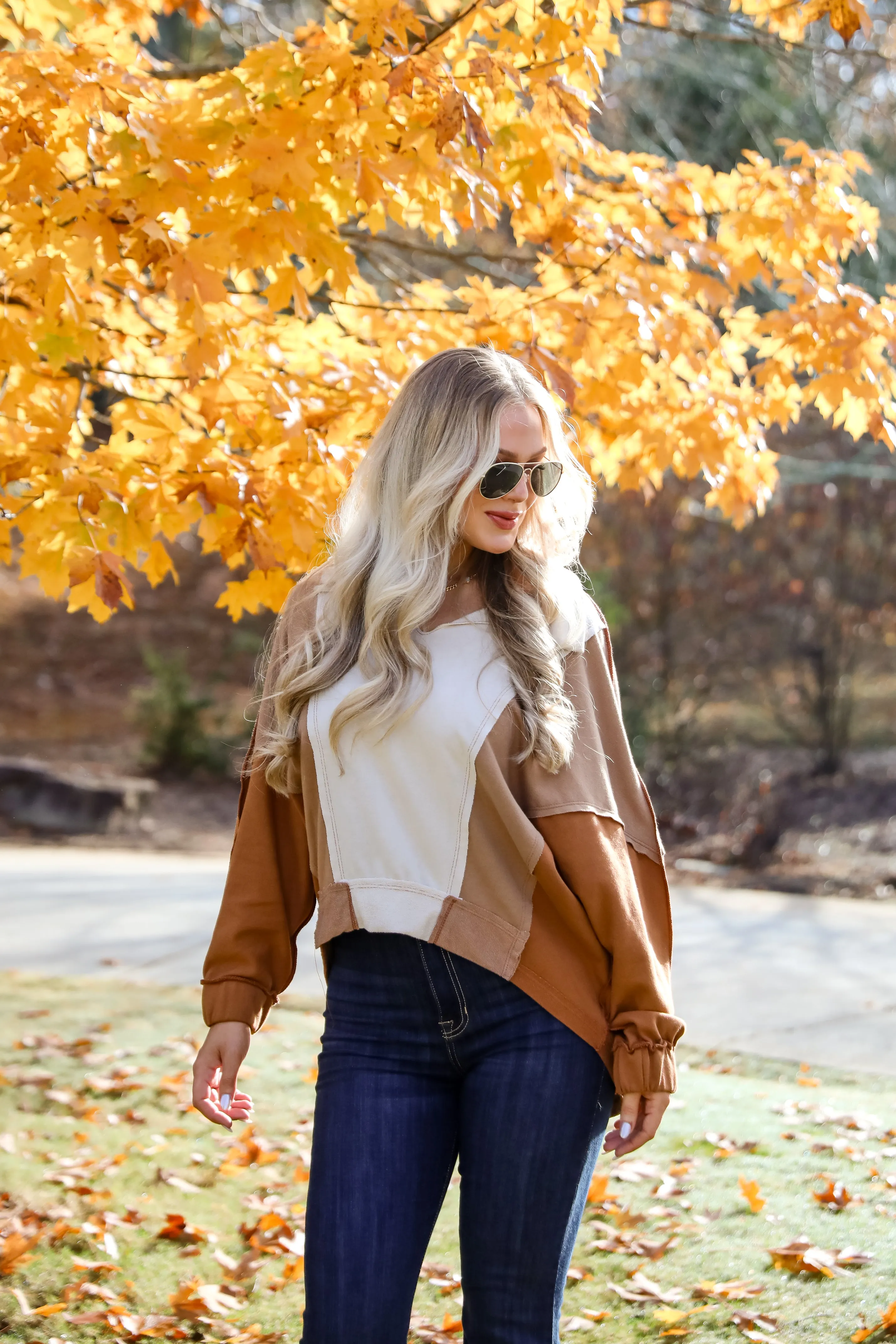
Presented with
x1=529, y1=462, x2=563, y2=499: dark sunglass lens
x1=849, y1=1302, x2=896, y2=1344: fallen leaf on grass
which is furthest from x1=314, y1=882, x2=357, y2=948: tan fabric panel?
x1=849, y1=1302, x2=896, y2=1344: fallen leaf on grass

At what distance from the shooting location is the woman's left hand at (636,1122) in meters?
1.94

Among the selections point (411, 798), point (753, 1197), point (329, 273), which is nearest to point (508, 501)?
point (411, 798)

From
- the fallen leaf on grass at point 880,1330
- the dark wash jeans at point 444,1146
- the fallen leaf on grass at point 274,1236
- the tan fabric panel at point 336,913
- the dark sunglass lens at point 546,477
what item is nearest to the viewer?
the dark wash jeans at point 444,1146

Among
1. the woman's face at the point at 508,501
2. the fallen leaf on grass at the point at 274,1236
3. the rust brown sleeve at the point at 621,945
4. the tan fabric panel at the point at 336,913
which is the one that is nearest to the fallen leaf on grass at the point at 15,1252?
the fallen leaf on grass at the point at 274,1236

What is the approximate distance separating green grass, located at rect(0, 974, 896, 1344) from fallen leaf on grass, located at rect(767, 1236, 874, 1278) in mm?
25

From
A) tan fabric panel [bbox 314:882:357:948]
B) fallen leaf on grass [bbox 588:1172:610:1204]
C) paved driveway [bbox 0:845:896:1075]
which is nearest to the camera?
tan fabric panel [bbox 314:882:357:948]

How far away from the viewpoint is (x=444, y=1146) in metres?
1.98

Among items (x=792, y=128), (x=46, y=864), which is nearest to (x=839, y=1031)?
(x=46, y=864)

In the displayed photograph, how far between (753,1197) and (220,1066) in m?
2.13

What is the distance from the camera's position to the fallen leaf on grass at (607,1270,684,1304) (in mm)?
3166

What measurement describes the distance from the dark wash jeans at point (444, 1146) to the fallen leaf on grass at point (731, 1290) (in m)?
1.42

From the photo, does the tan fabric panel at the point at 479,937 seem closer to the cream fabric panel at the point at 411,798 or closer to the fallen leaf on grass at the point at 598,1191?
the cream fabric panel at the point at 411,798

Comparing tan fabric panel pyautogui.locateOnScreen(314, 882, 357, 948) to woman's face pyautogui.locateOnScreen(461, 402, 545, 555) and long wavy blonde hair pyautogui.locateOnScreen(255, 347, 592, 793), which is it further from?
woman's face pyautogui.locateOnScreen(461, 402, 545, 555)

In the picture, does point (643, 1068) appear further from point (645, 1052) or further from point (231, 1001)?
point (231, 1001)
